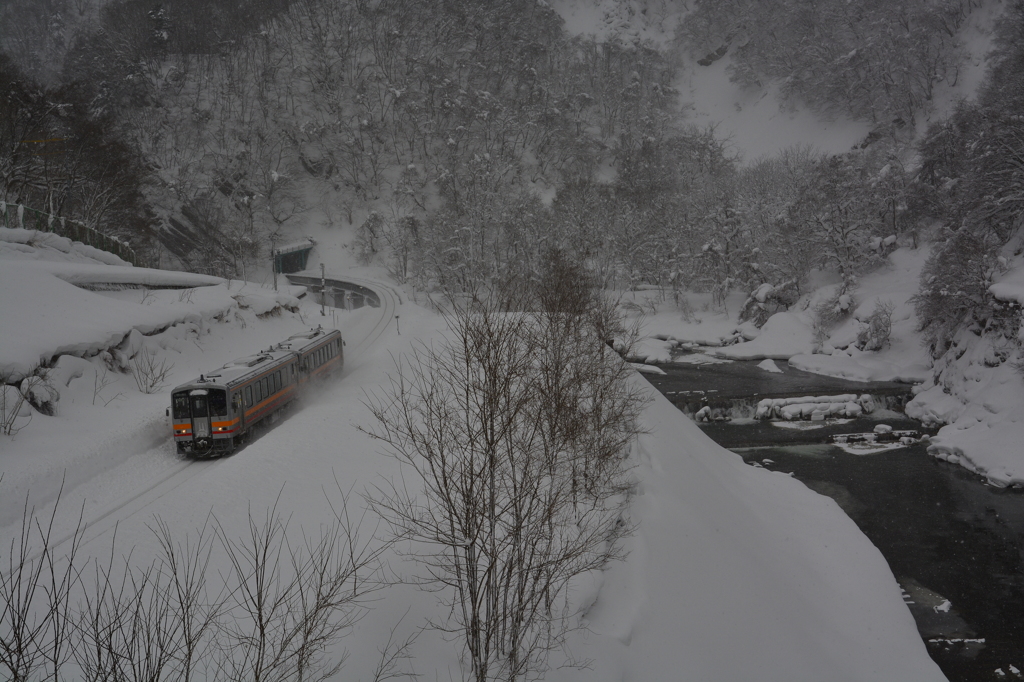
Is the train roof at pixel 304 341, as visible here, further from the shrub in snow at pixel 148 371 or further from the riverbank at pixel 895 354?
the riverbank at pixel 895 354

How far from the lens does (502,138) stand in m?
79.4

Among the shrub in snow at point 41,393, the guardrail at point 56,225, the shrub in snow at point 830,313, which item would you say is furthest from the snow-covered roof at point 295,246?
the shrub in snow at point 830,313

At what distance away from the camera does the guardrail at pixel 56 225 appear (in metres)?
26.3

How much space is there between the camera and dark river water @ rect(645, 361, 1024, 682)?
13.4 meters

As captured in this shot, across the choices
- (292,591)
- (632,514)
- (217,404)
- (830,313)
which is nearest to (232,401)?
(217,404)

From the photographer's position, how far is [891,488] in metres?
20.1

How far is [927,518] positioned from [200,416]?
22066 millimetres

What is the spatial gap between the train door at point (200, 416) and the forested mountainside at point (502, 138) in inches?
964

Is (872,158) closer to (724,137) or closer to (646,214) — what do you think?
(646,214)

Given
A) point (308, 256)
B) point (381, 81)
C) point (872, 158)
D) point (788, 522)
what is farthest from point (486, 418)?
point (381, 81)

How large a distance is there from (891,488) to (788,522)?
17.0 ft

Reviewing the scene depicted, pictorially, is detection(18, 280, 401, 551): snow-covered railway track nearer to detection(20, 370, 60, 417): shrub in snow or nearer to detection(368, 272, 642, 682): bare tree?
detection(20, 370, 60, 417): shrub in snow

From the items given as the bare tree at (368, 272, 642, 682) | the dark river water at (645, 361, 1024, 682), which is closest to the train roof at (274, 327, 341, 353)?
the bare tree at (368, 272, 642, 682)

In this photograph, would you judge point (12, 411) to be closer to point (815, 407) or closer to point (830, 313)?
point (815, 407)
